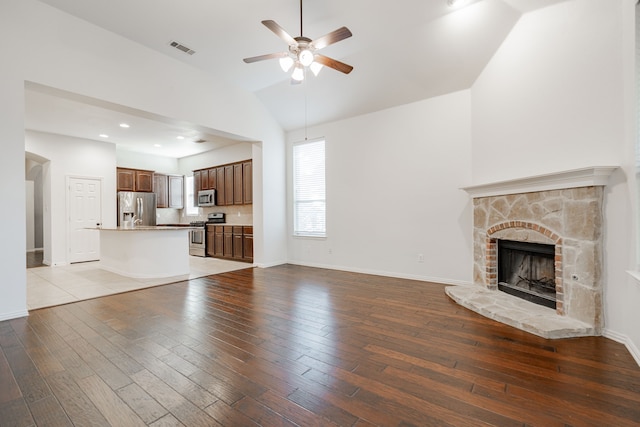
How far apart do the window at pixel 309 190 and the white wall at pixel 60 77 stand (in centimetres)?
228

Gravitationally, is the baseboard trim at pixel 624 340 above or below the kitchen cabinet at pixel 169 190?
below

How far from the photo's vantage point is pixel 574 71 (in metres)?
2.81

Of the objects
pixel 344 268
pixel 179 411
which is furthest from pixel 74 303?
pixel 344 268

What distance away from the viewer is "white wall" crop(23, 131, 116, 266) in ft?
21.2

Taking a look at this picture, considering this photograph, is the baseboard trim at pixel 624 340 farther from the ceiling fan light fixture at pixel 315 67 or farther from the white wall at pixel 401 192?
the ceiling fan light fixture at pixel 315 67

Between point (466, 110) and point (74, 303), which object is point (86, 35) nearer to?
point (74, 303)

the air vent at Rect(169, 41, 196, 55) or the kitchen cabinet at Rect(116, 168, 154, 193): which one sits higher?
the air vent at Rect(169, 41, 196, 55)

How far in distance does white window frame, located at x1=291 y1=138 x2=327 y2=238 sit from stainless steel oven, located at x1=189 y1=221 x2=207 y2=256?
3043 millimetres

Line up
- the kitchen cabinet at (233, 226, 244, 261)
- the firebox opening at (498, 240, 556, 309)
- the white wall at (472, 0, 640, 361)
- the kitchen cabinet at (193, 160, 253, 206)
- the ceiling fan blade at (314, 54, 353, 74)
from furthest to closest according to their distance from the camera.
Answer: the kitchen cabinet at (193, 160, 253, 206)
the kitchen cabinet at (233, 226, 244, 261)
the firebox opening at (498, 240, 556, 309)
the ceiling fan blade at (314, 54, 353, 74)
the white wall at (472, 0, 640, 361)

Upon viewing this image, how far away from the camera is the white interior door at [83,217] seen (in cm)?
682

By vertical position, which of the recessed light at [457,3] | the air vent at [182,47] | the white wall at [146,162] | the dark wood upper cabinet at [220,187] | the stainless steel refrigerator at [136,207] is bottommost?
the stainless steel refrigerator at [136,207]

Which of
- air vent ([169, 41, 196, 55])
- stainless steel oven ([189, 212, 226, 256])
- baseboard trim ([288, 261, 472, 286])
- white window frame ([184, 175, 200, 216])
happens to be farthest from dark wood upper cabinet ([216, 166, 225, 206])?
air vent ([169, 41, 196, 55])

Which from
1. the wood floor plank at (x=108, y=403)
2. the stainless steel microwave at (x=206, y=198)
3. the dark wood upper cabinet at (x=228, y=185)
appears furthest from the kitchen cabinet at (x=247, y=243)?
the wood floor plank at (x=108, y=403)

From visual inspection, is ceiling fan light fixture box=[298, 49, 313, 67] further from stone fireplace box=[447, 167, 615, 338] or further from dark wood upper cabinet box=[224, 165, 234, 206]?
dark wood upper cabinet box=[224, 165, 234, 206]
